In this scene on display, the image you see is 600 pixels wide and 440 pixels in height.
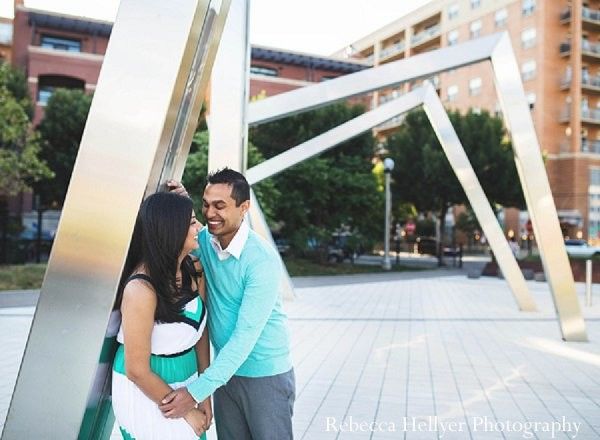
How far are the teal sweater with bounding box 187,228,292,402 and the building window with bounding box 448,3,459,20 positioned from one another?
52.1 m

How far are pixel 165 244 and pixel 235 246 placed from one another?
30 centimetres

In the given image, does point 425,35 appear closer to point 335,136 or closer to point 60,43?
point 60,43

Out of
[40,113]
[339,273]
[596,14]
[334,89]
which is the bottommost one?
[339,273]

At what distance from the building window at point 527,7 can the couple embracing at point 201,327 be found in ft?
151

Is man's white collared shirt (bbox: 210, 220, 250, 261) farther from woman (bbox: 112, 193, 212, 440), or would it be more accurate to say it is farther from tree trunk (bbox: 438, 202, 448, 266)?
tree trunk (bbox: 438, 202, 448, 266)

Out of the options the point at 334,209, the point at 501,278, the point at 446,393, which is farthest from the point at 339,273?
the point at 446,393

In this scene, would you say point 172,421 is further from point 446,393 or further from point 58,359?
point 446,393

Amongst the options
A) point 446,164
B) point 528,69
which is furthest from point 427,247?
point 528,69

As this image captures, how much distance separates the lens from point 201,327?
7.54 ft

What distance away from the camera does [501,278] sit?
66.3ft

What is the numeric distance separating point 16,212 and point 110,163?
31.7 metres

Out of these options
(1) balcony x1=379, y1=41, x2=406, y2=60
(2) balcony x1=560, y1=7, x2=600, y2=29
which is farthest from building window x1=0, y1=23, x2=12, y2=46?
(2) balcony x1=560, y1=7, x2=600, y2=29

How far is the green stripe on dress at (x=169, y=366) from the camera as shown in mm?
2133

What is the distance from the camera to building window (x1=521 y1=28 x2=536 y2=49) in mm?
41625
